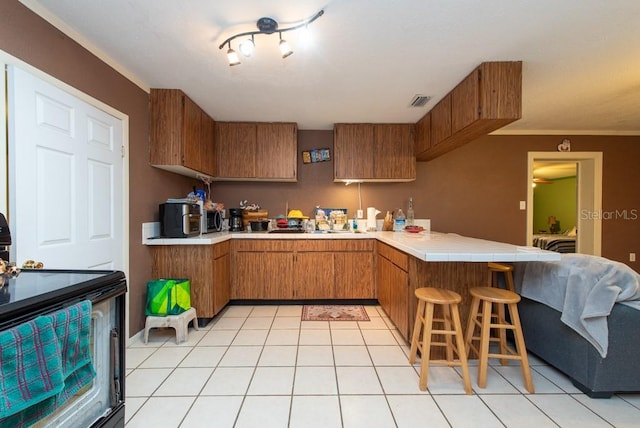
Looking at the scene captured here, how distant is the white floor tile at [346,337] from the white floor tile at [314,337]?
5 centimetres

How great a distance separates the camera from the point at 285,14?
159cm

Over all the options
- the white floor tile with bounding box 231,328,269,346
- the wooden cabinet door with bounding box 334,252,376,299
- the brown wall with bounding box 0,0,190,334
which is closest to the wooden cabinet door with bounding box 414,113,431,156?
the wooden cabinet door with bounding box 334,252,376,299

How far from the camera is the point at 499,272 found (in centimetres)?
227

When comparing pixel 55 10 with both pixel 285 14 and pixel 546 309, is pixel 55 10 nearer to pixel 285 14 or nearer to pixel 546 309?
pixel 285 14

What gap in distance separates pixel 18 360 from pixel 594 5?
2.88m

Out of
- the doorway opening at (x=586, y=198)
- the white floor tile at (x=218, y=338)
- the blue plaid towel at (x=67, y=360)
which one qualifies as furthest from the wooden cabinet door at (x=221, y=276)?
the doorway opening at (x=586, y=198)

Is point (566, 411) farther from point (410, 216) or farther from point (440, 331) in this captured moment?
point (410, 216)

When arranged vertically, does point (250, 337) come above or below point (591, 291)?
below

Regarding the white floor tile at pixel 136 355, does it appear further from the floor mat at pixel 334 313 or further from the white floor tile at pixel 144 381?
the floor mat at pixel 334 313

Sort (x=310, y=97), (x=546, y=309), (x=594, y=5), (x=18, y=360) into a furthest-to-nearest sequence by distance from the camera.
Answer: (x=310, y=97)
(x=546, y=309)
(x=594, y=5)
(x=18, y=360)

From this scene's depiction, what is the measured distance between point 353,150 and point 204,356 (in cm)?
267

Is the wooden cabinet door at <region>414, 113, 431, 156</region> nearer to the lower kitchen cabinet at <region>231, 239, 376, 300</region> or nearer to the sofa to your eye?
the lower kitchen cabinet at <region>231, 239, 376, 300</region>

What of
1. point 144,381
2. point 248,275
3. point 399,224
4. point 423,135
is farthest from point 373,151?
point 144,381

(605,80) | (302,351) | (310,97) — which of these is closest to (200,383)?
(302,351)
